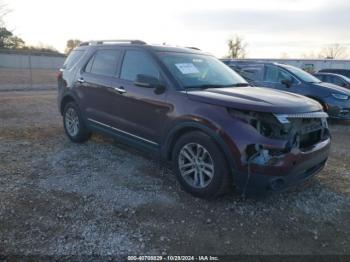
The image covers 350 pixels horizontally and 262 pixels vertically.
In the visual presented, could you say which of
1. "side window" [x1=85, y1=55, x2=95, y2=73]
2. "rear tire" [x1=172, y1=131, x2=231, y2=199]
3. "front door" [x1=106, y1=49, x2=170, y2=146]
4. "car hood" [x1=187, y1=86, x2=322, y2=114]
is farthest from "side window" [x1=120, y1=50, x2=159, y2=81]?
"rear tire" [x1=172, y1=131, x2=231, y2=199]

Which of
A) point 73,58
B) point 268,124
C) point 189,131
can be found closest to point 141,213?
point 189,131

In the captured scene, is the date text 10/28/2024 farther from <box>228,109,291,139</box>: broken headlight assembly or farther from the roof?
the roof

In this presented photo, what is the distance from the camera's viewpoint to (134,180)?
427 cm

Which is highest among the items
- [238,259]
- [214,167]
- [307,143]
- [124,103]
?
[124,103]

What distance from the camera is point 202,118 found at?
11.6 feet

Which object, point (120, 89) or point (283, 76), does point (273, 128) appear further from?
point (283, 76)

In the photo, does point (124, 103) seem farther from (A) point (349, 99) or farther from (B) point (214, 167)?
(A) point (349, 99)

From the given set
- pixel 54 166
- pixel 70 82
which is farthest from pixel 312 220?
pixel 70 82

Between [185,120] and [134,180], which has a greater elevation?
[185,120]

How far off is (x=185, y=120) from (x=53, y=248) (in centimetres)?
194

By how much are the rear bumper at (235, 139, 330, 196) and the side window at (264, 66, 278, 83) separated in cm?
636

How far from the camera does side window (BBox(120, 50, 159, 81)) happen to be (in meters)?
4.26

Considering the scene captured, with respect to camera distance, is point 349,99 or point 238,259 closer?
point 238,259

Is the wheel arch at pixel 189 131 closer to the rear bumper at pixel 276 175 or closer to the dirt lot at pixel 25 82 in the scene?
the rear bumper at pixel 276 175
